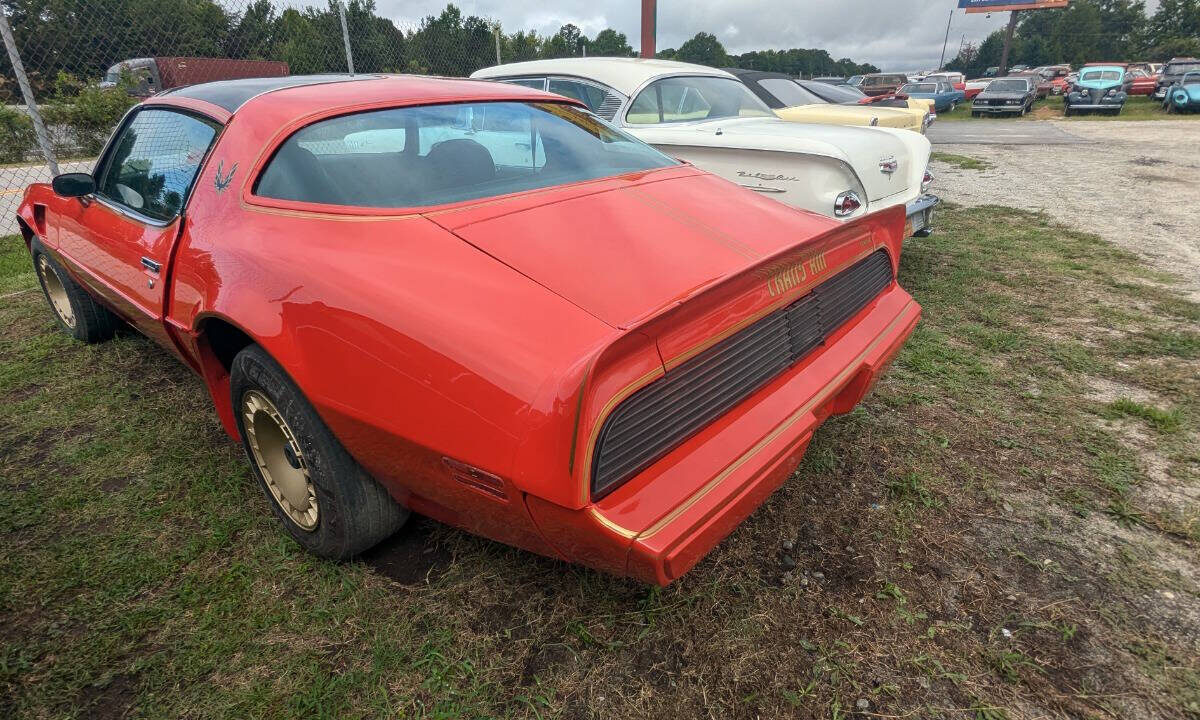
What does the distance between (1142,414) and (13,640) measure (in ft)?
13.2

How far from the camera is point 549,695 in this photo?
61.7 inches

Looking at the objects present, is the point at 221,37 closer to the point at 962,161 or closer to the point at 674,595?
the point at 674,595

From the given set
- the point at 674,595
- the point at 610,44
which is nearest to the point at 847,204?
the point at 674,595

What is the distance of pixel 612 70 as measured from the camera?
5.03 meters

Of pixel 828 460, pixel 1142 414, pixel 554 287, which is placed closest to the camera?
pixel 554 287

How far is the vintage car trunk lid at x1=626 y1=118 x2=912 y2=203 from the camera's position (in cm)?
375

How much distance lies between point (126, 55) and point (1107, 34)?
254 feet

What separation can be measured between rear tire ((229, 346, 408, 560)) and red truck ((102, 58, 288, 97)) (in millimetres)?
8265

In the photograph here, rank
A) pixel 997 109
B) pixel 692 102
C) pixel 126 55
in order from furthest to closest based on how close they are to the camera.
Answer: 1. pixel 997 109
2. pixel 126 55
3. pixel 692 102

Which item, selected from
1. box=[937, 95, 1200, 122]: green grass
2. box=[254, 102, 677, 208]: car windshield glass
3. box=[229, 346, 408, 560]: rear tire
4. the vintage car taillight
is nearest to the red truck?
box=[254, 102, 677, 208]: car windshield glass

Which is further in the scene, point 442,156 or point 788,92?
point 788,92

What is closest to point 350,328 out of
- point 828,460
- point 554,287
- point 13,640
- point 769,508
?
point 554,287

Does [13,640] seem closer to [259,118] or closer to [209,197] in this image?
[209,197]

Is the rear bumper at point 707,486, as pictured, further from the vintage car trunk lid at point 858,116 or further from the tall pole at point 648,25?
the tall pole at point 648,25
